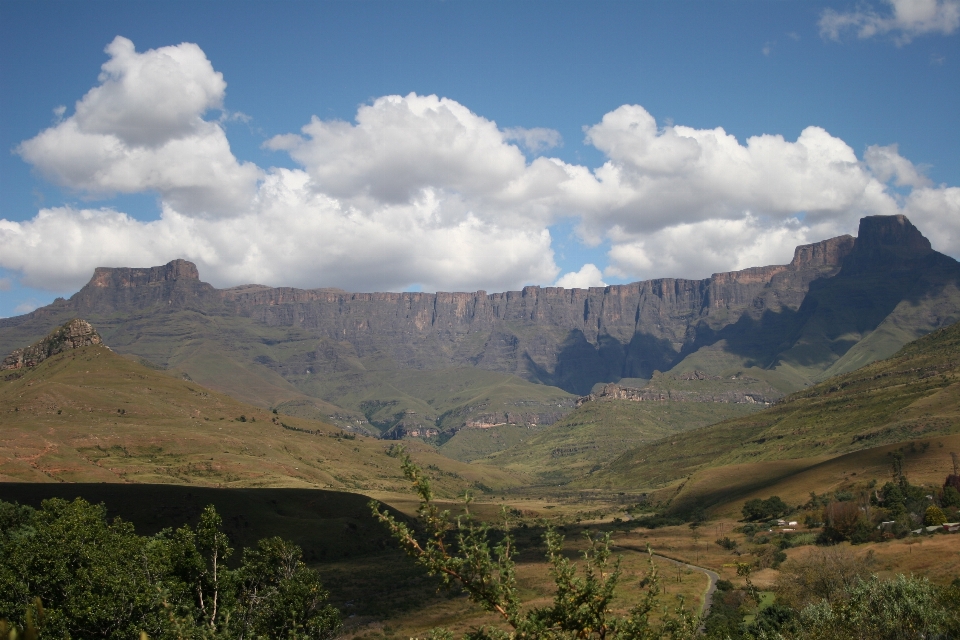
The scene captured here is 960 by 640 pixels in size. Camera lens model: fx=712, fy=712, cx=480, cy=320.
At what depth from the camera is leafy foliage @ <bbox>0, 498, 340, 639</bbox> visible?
1432 inches

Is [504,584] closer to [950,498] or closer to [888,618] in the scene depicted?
[888,618]

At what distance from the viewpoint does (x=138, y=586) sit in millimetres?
37750

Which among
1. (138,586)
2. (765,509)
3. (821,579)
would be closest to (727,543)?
(765,509)

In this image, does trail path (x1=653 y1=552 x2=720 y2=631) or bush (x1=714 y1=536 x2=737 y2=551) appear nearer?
trail path (x1=653 y1=552 x2=720 y2=631)

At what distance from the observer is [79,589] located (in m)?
38.4

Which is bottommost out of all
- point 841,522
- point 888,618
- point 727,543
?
point 727,543

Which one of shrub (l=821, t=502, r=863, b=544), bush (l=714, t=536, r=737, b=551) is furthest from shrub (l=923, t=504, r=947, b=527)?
bush (l=714, t=536, r=737, b=551)

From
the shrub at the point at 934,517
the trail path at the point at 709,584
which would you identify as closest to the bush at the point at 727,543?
the trail path at the point at 709,584

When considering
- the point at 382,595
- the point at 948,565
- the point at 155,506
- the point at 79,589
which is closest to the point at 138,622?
the point at 79,589

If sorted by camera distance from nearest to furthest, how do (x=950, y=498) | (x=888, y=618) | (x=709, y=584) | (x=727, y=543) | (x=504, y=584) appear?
(x=504, y=584), (x=888, y=618), (x=709, y=584), (x=950, y=498), (x=727, y=543)

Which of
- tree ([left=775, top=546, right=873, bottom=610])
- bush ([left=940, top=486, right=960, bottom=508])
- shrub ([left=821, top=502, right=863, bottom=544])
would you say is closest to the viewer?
tree ([left=775, top=546, right=873, bottom=610])

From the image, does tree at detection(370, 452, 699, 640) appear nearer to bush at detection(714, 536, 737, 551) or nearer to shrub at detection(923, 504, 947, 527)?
shrub at detection(923, 504, 947, 527)

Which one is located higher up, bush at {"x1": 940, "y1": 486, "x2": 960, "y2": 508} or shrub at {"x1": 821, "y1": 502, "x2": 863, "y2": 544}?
bush at {"x1": 940, "y1": 486, "x2": 960, "y2": 508}

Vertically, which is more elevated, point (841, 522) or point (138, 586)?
point (138, 586)
